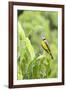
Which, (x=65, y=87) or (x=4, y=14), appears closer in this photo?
(x=4, y=14)

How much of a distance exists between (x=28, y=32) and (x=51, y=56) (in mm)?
319

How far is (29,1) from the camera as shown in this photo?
2363mm

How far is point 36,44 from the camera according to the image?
2.39 m

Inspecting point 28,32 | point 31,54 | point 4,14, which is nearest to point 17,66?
point 31,54

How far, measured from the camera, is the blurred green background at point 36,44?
2.34m

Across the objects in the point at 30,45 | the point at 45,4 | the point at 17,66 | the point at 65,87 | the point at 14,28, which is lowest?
the point at 65,87

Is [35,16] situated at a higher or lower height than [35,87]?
higher

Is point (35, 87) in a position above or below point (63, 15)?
below

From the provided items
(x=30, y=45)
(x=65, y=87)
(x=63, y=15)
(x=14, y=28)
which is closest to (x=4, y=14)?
(x=14, y=28)

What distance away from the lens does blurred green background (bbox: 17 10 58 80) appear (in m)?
2.34

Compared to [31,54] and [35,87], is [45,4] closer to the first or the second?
[31,54]

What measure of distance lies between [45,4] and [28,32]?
1.01ft

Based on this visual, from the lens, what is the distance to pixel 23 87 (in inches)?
92.2

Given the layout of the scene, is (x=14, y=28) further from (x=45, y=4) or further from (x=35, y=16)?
(x=45, y=4)
